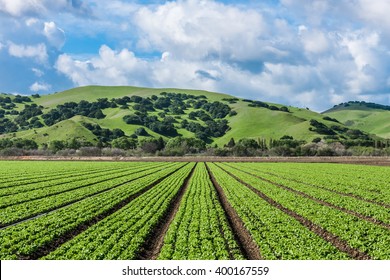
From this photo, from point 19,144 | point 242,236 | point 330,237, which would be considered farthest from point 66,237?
point 19,144

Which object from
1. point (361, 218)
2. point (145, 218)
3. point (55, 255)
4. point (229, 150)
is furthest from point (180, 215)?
point (229, 150)

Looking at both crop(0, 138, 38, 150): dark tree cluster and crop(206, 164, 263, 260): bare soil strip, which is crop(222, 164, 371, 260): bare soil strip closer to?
crop(206, 164, 263, 260): bare soil strip

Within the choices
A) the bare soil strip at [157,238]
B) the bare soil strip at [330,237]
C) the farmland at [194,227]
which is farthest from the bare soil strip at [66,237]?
the bare soil strip at [330,237]

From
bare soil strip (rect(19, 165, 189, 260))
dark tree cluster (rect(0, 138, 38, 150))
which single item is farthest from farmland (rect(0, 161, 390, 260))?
dark tree cluster (rect(0, 138, 38, 150))

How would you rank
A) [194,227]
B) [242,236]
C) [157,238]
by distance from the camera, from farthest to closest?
[194,227] → [242,236] → [157,238]

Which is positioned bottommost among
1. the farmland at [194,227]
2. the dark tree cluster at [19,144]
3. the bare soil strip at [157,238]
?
the bare soil strip at [157,238]

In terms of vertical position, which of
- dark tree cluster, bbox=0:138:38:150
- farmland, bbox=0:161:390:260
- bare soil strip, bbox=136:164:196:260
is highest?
dark tree cluster, bbox=0:138:38:150

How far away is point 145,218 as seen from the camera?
26828 mm

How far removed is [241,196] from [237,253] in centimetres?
1838

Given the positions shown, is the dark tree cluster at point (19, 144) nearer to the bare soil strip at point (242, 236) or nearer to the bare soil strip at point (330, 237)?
the bare soil strip at point (242, 236)

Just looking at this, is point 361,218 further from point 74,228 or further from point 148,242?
point 74,228

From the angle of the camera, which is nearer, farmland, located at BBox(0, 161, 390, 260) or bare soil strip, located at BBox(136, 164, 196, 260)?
farmland, located at BBox(0, 161, 390, 260)

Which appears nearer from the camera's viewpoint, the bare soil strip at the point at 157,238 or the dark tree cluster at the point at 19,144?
the bare soil strip at the point at 157,238

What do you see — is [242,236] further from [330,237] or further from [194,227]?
[330,237]
